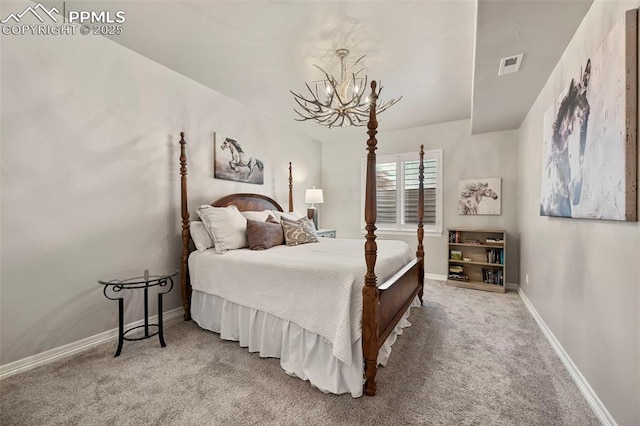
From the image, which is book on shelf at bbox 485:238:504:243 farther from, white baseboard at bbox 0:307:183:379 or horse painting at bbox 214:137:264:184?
white baseboard at bbox 0:307:183:379

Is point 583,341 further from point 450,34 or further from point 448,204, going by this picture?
point 448,204

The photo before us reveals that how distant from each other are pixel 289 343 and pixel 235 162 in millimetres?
2544

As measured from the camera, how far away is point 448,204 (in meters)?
4.70

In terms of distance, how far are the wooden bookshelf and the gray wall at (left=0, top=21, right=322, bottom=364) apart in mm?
3888

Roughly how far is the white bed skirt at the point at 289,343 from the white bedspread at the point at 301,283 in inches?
3.6

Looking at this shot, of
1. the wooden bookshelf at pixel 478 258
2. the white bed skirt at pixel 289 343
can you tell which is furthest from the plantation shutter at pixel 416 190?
the white bed skirt at pixel 289 343

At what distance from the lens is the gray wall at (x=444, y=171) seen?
14.0ft

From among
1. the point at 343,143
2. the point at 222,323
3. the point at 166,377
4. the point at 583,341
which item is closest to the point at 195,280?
the point at 222,323

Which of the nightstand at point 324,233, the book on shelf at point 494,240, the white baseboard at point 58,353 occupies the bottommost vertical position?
the white baseboard at point 58,353

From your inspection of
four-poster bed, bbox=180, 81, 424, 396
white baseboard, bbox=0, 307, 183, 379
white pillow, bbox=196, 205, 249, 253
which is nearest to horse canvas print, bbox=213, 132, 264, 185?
four-poster bed, bbox=180, 81, 424, 396

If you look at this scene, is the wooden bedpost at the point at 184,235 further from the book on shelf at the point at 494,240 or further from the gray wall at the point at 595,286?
the book on shelf at the point at 494,240

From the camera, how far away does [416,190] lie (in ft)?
16.2

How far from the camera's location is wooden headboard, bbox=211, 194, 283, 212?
11.5ft

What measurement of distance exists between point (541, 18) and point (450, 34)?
27.9 inches
